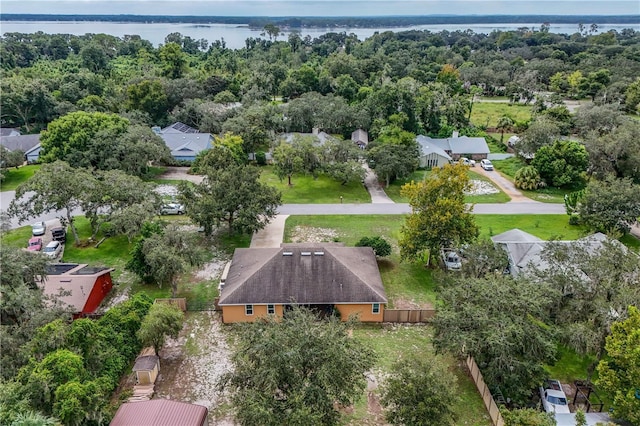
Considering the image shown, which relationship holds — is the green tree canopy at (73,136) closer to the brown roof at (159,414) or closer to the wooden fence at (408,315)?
the brown roof at (159,414)

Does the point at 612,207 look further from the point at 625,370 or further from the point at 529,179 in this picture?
the point at 625,370

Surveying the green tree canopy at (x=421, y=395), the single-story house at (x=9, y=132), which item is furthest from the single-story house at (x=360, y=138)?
the single-story house at (x=9, y=132)

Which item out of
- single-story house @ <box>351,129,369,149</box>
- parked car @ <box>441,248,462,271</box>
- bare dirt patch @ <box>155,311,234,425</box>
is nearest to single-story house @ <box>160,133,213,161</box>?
single-story house @ <box>351,129,369,149</box>

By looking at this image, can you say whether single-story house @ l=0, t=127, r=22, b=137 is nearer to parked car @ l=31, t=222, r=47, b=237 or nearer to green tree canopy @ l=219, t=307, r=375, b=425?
parked car @ l=31, t=222, r=47, b=237

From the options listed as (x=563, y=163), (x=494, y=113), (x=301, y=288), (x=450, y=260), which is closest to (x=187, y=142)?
(x=301, y=288)

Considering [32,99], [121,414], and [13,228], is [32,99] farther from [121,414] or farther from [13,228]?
[121,414]

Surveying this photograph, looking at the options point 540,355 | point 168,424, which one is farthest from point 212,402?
point 540,355
